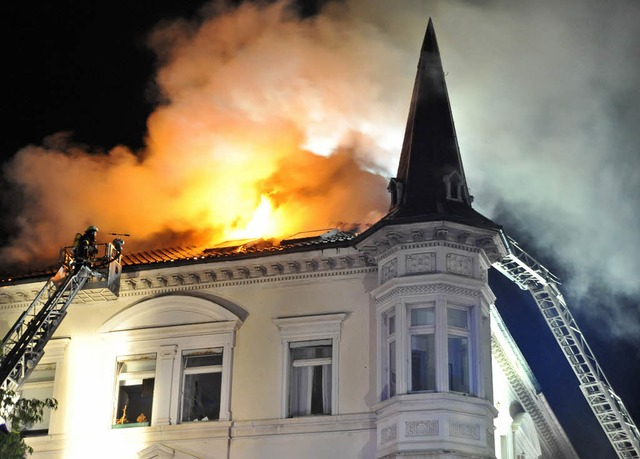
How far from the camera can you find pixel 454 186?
974 inches

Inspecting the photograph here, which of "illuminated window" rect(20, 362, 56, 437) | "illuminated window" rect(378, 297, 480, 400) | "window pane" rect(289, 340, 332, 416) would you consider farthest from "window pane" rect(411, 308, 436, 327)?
"illuminated window" rect(20, 362, 56, 437)

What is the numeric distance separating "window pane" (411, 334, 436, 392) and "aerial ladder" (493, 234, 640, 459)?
17.9ft

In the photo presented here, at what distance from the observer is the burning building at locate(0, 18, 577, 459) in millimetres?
22766

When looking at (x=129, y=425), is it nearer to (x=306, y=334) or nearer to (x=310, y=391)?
(x=310, y=391)

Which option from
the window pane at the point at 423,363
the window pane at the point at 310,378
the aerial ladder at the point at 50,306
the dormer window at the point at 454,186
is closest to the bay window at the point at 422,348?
the window pane at the point at 423,363

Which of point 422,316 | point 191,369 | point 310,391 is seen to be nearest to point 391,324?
point 422,316

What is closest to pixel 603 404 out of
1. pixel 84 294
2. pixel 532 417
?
pixel 532 417

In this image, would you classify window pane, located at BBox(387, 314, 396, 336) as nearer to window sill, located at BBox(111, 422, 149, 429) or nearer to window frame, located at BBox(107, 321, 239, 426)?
window frame, located at BBox(107, 321, 239, 426)

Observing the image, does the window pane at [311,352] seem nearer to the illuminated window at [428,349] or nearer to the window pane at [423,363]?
the illuminated window at [428,349]

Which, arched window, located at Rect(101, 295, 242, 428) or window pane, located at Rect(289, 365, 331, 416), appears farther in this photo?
arched window, located at Rect(101, 295, 242, 428)

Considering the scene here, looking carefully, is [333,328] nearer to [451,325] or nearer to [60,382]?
[451,325]

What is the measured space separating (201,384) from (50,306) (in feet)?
13.6

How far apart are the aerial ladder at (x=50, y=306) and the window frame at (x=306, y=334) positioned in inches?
185

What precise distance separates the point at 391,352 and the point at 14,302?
10.8m
